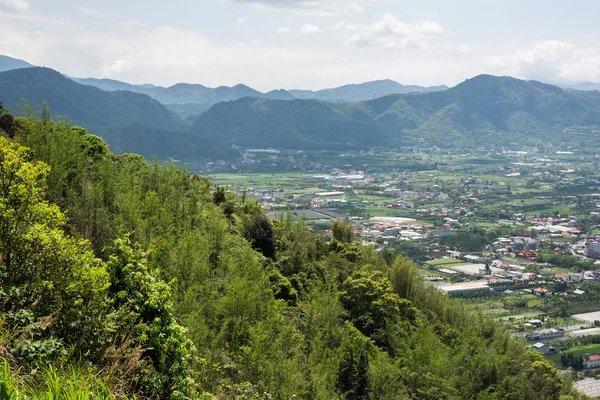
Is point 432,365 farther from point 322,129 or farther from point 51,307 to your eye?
point 322,129

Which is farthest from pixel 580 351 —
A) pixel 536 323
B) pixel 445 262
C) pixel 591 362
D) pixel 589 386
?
pixel 445 262

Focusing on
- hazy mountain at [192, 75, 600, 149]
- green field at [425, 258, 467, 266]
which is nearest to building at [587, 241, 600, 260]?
green field at [425, 258, 467, 266]

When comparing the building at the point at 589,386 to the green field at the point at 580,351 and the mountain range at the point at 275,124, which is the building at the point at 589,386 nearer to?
the green field at the point at 580,351

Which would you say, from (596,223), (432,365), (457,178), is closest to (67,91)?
(457,178)

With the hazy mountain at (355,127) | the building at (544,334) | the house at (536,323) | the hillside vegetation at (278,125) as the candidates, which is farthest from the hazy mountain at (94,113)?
the building at (544,334)

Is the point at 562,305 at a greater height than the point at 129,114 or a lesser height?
lesser
